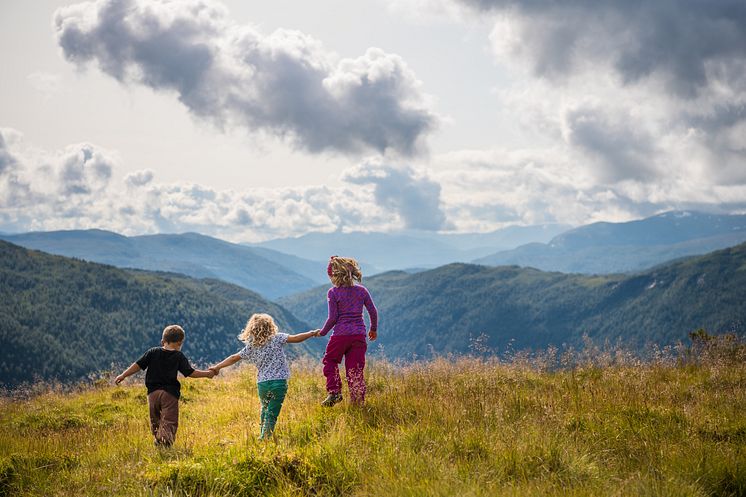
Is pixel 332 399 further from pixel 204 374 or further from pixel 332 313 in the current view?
pixel 204 374

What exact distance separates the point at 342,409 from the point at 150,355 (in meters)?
2.85

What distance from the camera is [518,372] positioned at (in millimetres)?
10531

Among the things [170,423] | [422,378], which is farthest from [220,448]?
[422,378]

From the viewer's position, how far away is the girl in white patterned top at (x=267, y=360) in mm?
7266

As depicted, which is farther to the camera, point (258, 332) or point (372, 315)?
point (372, 315)

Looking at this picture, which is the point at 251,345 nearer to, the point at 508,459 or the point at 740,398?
the point at 508,459

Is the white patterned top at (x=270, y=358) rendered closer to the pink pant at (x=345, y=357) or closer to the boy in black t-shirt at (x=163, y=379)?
the boy in black t-shirt at (x=163, y=379)

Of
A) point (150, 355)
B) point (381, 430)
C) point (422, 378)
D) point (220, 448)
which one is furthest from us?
point (422, 378)

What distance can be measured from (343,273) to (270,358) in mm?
1868

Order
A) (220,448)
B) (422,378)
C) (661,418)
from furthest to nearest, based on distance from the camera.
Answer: (422,378) < (661,418) < (220,448)

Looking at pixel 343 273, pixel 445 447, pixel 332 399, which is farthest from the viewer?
pixel 343 273

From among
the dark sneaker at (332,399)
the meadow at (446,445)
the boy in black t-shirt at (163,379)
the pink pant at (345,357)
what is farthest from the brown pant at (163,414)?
the pink pant at (345,357)

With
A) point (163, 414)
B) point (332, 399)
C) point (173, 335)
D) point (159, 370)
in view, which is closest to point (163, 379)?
point (159, 370)

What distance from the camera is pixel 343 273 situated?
27.9 ft
